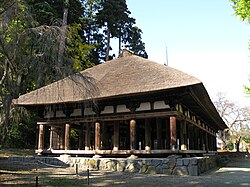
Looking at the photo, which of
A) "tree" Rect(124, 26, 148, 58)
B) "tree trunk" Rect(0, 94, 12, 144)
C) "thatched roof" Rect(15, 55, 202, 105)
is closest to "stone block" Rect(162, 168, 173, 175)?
"thatched roof" Rect(15, 55, 202, 105)

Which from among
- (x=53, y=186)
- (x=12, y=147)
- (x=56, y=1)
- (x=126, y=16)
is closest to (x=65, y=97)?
Result: (x=53, y=186)

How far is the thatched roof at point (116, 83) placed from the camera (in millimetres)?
8500

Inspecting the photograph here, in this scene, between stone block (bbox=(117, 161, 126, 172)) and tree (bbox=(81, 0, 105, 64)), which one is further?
tree (bbox=(81, 0, 105, 64))

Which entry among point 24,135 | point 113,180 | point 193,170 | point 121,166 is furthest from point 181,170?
point 24,135

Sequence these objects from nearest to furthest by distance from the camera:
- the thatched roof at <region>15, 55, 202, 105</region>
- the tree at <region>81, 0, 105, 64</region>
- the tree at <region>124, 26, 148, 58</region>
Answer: the thatched roof at <region>15, 55, 202, 105</region>, the tree at <region>81, 0, 105, 64</region>, the tree at <region>124, 26, 148, 58</region>

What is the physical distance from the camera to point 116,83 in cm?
1145

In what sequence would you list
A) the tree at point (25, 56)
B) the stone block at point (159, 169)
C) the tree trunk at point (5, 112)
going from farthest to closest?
the stone block at point (159, 169), the tree at point (25, 56), the tree trunk at point (5, 112)

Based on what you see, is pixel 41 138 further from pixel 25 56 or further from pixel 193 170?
pixel 193 170

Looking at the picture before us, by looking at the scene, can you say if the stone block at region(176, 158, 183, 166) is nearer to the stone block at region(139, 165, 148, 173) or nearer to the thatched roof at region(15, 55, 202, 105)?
the stone block at region(139, 165, 148, 173)

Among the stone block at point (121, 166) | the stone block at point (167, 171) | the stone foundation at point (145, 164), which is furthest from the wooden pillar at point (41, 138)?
the stone block at point (167, 171)

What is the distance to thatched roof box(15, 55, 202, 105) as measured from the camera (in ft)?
27.9

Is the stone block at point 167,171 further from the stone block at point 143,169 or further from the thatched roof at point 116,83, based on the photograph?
the thatched roof at point 116,83

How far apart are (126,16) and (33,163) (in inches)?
881

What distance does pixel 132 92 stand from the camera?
9.95 meters
